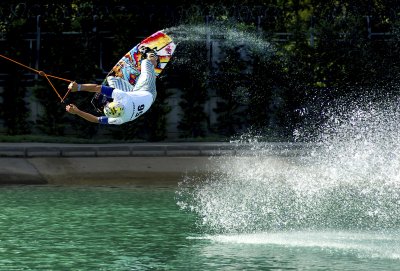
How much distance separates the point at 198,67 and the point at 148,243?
11.5 meters

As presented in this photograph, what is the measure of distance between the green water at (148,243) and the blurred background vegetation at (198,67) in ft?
23.3

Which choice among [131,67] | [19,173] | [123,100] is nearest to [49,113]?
[19,173]

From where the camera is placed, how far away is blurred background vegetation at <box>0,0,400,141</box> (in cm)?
2341

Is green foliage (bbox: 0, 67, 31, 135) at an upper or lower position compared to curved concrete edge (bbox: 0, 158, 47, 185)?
upper

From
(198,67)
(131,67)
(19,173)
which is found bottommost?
Result: (19,173)

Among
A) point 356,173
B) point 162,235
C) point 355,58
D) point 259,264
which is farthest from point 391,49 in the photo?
point 259,264

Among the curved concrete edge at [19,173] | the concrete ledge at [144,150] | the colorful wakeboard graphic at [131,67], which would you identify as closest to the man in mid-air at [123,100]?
the colorful wakeboard graphic at [131,67]

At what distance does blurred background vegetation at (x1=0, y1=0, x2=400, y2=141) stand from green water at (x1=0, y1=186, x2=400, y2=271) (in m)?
7.10

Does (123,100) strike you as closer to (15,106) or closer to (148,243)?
(148,243)

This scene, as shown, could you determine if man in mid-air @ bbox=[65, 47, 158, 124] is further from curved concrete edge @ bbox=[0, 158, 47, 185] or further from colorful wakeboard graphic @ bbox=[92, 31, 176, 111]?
curved concrete edge @ bbox=[0, 158, 47, 185]

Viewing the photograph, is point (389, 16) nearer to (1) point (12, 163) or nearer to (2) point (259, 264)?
(1) point (12, 163)

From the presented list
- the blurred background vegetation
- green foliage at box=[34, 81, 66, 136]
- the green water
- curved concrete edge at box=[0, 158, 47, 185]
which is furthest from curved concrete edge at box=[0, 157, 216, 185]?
green foliage at box=[34, 81, 66, 136]

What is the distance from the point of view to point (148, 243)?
12758 millimetres

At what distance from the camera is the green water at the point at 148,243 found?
11.4m
